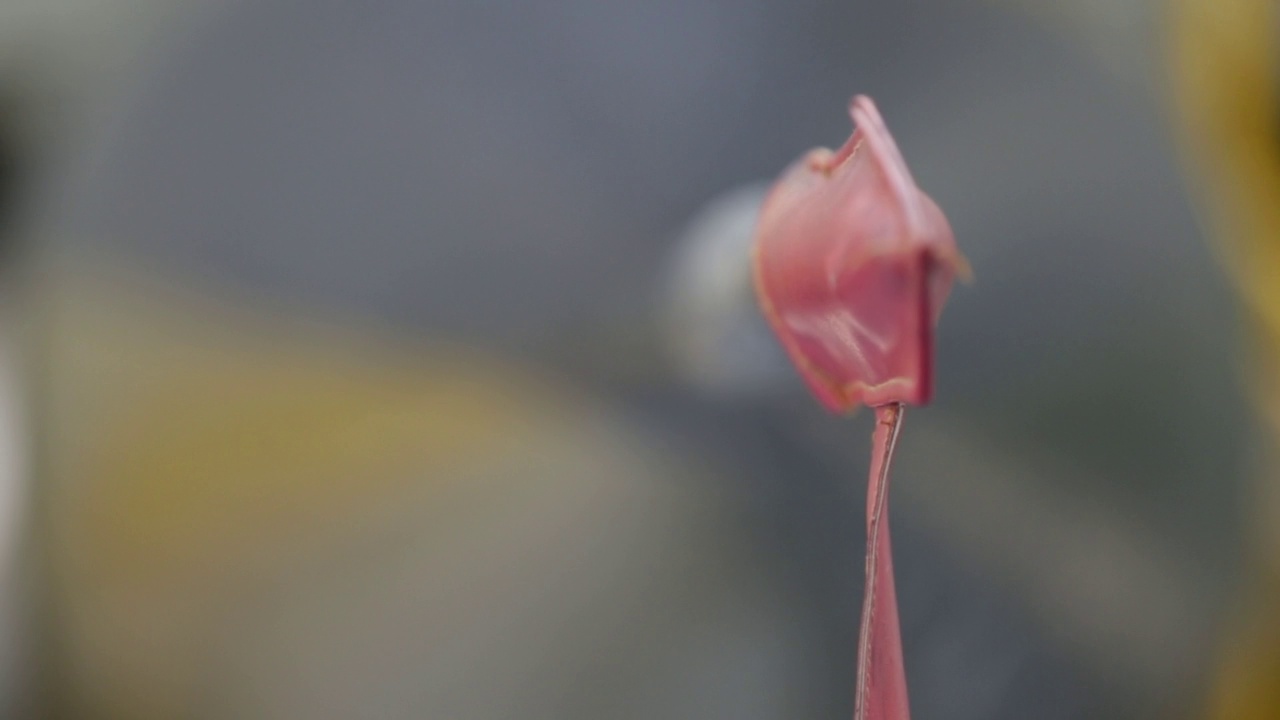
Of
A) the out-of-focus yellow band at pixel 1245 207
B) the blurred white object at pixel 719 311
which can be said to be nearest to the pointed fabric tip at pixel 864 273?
the blurred white object at pixel 719 311

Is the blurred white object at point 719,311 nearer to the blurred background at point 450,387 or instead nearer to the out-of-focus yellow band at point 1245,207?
the blurred background at point 450,387

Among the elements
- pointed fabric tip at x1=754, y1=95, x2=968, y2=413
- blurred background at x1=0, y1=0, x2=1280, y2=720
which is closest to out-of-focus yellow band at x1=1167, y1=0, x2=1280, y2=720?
blurred background at x1=0, y1=0, x2=1280, y2=720

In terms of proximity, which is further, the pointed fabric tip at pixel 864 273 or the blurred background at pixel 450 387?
the blurred background at pixel 450 387

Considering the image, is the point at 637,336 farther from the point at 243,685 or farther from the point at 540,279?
the point at 243,685

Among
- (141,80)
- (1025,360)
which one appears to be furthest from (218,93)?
(1025,360)

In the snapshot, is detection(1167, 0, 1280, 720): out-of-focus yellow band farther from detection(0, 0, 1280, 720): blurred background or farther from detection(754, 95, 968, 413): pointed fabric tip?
detection(754, 95, 968, 413): pointed fabric tip

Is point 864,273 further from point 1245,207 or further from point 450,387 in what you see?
point 1245,207
